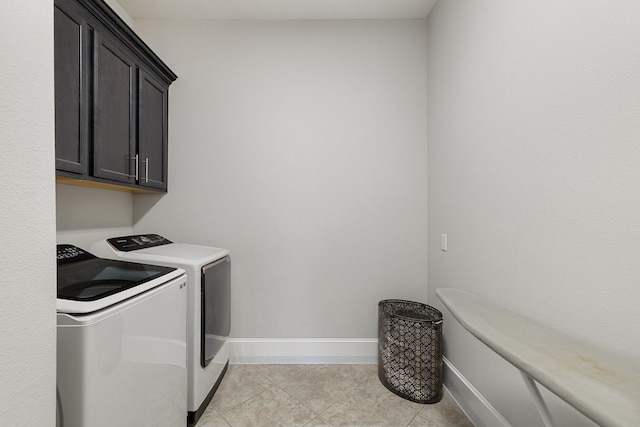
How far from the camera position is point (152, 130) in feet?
6.12

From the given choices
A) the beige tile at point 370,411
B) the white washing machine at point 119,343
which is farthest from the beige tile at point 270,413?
the white washing machine at point 119,343

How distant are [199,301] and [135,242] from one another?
69cm

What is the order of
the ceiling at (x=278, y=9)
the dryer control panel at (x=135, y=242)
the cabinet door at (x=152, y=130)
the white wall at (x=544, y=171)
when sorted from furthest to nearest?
the ceiling at (x=278, y=9) → the cabinet door at (x=152, y=130) → the dryer control panel at (x=135, y=242) → the white wall at (x=544, y=171)

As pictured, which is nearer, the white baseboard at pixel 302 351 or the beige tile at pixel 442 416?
the beige tile at pixel 442 416

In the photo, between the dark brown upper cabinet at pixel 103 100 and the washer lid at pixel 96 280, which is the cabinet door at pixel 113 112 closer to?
the dark brown upper cabinet at pixel 103 100

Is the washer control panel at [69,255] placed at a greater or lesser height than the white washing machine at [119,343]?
greater

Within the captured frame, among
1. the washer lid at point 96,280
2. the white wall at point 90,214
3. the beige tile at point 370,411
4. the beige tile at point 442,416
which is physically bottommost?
the beige tile at point 442,416

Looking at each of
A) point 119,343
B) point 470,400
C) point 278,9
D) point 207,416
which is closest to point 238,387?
point 207,416

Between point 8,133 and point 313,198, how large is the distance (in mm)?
1672

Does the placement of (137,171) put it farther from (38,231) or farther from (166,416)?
(166,416)

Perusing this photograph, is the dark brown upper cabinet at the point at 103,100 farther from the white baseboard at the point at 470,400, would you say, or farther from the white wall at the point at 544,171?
the white baseboard at the point at 470,400

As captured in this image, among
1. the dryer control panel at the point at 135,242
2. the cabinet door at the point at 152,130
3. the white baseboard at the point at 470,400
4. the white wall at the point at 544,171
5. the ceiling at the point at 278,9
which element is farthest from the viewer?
the ceiling at the point at 278,9

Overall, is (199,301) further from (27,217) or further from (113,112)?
(113,112)

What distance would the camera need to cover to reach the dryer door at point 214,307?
1518 millimetres
